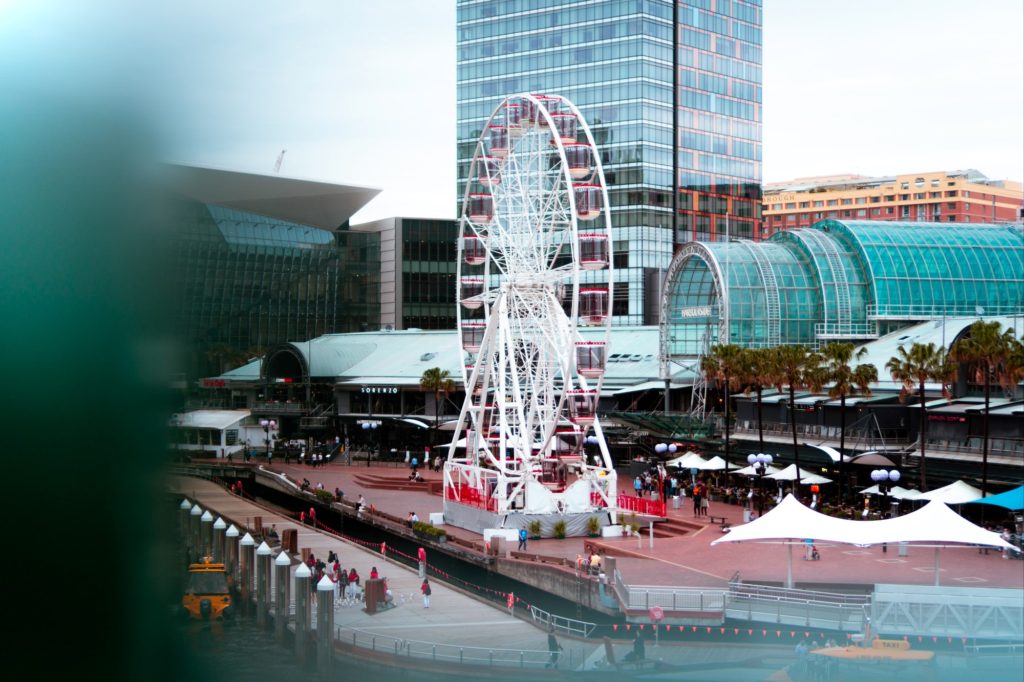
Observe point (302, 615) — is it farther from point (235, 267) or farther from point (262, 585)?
point (235, 267)

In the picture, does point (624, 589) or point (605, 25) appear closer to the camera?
point (624, 589)

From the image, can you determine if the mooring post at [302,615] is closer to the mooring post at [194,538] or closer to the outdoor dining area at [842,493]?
the mooring post at [194,538]

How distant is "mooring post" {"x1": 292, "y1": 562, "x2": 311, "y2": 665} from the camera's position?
28111 mm

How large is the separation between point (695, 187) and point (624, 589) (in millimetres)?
83515

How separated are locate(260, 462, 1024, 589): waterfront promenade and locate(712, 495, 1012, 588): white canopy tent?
3.34ft

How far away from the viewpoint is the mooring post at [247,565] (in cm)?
3072

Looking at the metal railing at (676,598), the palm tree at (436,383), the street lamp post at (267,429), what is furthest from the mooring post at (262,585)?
the palm tree at (436,383)

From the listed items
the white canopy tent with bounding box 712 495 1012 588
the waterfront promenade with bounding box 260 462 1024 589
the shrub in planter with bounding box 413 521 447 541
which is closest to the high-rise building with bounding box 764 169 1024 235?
the shrub in planter with bounding box 413 521 447 541

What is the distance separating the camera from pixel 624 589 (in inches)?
1339

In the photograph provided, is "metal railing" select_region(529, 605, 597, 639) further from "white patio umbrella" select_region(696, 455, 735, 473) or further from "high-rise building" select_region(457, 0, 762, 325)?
"high-rise building" select_region(457, 0, 762, 325)

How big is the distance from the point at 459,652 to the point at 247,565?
684 cm

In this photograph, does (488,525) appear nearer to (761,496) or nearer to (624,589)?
(761,496)

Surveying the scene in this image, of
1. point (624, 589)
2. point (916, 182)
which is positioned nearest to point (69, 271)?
point (624, 589)

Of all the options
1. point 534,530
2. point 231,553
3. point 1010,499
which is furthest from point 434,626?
point 1010,499
